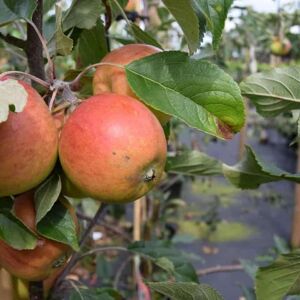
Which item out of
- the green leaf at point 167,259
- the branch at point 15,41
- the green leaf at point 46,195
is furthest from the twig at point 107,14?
the green leaf at point 167,259

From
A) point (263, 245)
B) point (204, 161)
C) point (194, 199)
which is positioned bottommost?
point (194, 199)

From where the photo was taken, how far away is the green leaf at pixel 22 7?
531 mm

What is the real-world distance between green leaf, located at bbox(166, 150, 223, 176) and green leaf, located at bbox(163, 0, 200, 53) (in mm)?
418

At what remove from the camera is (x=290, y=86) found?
62 centimetres

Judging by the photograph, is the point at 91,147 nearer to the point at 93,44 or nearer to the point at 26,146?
the point at 26,146

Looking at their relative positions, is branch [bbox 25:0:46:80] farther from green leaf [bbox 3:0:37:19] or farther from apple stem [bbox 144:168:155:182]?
apple stem [bbox 144:168:155:182]

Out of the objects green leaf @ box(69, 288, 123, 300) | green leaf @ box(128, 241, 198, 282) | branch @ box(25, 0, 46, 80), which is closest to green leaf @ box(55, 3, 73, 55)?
branch @ box(25, 0, 46, 80)

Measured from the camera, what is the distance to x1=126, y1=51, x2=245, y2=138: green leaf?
49 cm

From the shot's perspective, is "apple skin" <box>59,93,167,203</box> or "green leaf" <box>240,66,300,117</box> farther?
"green leaf" <box>240,66,300,117</box>

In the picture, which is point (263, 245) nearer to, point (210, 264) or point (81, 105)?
point (210, 264)

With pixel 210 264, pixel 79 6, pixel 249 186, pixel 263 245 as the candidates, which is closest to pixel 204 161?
pixel 249 186

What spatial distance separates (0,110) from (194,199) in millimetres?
3872

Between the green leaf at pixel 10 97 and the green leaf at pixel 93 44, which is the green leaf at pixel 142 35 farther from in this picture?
the green leaf at pixel 10 97

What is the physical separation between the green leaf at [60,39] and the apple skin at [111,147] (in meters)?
0.09
